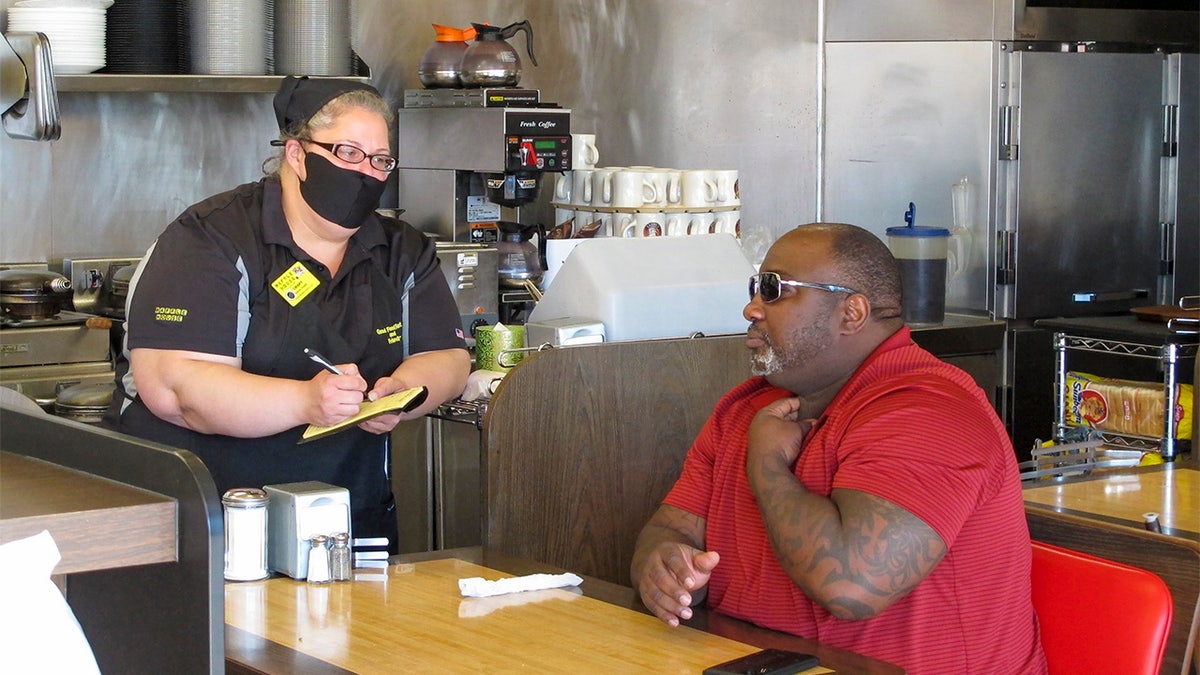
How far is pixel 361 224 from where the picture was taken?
9.04 feet

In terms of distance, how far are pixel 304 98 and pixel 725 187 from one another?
2514mm

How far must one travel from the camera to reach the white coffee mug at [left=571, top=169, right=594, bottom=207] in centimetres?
498

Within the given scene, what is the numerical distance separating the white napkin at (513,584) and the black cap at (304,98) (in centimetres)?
93

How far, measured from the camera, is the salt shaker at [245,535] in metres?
2.17

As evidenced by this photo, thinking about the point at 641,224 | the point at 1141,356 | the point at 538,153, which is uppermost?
the point at 538,153

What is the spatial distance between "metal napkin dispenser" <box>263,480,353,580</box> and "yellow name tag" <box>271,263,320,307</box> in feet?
1.77

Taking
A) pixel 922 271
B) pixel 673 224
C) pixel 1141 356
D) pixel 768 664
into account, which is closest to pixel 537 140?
pixel 673 224

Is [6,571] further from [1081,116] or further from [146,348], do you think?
[1081,116]

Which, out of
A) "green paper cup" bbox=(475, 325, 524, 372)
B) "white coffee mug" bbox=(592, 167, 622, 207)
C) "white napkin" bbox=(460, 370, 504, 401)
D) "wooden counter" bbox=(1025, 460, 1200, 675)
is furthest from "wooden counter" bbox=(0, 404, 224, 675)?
"white coffee mug" bbox=(592, 167, 622, 207)

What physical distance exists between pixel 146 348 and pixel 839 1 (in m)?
3.76

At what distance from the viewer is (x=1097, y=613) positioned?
2053mm

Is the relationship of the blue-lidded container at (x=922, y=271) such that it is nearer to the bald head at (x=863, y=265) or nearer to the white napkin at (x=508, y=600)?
the bald head at (x=863, y=265)

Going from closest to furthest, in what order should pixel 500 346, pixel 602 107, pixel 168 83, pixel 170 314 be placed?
pixel 170 314 < pixel 500 346 < pixel 168 83 < pixel 602 107

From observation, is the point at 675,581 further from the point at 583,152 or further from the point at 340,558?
the point at 583,152
